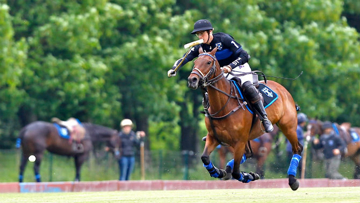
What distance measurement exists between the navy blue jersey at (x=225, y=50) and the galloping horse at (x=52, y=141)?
868 cm

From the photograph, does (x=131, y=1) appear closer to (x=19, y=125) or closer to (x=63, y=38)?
(x=63, y=38)

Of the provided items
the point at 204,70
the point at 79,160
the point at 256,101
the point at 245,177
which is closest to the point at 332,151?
the point at 79,160

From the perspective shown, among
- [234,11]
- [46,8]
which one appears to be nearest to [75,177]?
[46,8]

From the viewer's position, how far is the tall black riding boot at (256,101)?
450 inches

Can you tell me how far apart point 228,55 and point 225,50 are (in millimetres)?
120

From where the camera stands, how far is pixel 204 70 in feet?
34.6

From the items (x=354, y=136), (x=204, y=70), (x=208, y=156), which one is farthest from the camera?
(x=354, y=136)

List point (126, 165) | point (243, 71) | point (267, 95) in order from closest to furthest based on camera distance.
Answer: point (243, 71), point (267, 95), point (126, 165)

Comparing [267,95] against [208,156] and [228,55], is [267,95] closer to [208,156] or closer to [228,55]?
[228,55]

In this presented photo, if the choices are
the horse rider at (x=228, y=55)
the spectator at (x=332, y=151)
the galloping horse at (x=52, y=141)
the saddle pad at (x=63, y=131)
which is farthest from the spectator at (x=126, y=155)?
the horse rider at (x=228, y=55)

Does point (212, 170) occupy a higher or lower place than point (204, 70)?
lower

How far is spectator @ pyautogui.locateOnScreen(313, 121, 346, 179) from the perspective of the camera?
66.1ft

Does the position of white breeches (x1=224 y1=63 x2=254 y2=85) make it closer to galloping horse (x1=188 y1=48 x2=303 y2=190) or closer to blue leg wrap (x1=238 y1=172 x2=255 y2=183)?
galloping horse (x1=188 y1=48 x2=303 y2=190)

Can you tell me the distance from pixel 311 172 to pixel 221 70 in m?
10.6
